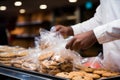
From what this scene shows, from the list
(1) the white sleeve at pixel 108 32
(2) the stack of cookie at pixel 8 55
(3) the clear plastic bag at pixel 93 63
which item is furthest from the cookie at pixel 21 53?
(1) the white sleeve at pixel 108 32

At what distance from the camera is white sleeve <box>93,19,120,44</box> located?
1369mm

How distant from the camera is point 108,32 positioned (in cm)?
139

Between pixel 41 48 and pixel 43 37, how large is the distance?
3.2 inches

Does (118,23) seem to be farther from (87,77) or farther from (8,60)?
(8,60)

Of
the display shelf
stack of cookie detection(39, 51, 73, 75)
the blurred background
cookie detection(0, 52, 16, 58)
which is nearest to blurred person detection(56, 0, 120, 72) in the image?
stack of cookie detection(39, 51, 73, 75)

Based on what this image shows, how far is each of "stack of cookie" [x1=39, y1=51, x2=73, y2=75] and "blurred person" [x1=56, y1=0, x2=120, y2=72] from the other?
0.12 metres

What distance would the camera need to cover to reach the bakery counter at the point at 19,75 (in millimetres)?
1249

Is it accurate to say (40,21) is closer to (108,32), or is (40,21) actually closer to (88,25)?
(88,25)

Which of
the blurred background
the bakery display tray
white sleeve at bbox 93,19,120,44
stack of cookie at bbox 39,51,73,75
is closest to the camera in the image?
the bakery display tray

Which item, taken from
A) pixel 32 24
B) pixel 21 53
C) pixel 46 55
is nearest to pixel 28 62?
pixel 46 55

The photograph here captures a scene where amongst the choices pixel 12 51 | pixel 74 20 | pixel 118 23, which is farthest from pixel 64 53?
pixel 74 20

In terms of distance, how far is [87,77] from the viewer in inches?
52.7

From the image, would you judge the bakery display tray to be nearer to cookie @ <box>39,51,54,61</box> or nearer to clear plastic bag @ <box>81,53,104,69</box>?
cookie @ <box>39,51,54,61</box>

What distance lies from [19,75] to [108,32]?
496 mm
